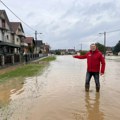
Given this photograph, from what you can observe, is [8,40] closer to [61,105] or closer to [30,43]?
A: [30,43]

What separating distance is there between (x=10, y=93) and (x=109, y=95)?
392 centimetres

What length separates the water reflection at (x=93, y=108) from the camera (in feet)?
24.5

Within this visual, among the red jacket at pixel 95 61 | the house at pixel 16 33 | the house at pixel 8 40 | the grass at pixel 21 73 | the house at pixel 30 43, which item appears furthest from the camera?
the house at pixel 30 43

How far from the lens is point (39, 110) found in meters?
8.12

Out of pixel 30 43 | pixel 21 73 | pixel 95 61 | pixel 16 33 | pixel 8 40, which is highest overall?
pixel 16 33

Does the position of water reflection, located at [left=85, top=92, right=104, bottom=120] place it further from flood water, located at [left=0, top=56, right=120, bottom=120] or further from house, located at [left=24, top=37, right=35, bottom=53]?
house, located at [left=24, top=37, right=35, bottom=53]

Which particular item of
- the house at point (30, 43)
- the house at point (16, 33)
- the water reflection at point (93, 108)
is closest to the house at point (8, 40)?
the house at point (16, 33)

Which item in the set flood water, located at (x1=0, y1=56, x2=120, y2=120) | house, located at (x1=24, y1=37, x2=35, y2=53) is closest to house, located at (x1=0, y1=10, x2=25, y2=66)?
house, located at (x1=24, y1=37, x2=35, y2=53)

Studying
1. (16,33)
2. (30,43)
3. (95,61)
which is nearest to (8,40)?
(16,33)

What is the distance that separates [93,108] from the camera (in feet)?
27.7

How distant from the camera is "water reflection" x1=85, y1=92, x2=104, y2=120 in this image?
7465 mm

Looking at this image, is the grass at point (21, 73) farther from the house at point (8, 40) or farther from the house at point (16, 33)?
the house at point (16, 33)

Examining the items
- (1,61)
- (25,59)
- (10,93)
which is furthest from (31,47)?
(10,93)

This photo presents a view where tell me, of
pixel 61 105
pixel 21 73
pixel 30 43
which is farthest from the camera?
pixel 30 43
